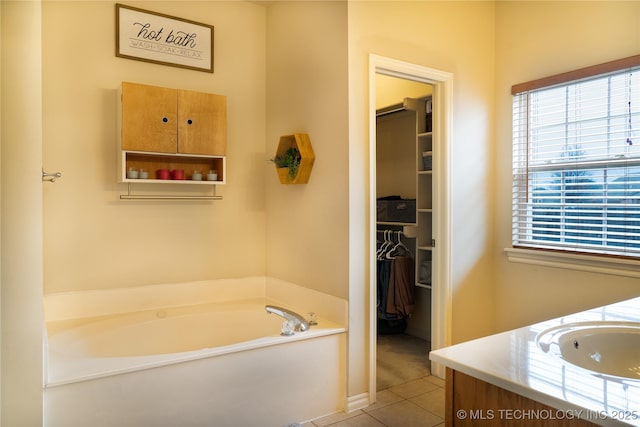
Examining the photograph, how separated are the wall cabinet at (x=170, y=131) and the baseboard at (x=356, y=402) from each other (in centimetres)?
166

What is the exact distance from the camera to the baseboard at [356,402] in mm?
2672

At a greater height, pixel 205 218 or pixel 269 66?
pixel 269 66

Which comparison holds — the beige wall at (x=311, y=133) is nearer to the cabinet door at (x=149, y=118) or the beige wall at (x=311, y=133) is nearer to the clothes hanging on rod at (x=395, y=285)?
the cabinet door at (x=149, y=118)

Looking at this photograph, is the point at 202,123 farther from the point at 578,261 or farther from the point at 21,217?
the point at 578,261

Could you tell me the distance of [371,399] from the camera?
109 inches

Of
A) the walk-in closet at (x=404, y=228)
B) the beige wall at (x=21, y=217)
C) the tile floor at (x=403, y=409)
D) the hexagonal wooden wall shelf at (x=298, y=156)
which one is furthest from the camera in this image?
the walk-in closet at (x=404, y=228)

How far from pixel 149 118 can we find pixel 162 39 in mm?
662

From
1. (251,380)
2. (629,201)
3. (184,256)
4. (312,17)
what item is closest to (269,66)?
(312,17)

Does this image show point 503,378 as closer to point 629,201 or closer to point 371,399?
point 371,399

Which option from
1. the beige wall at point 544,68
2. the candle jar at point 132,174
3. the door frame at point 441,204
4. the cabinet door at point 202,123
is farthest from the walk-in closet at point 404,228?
the candle jar at point 132,174

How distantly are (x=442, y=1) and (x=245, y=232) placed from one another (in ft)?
7.14

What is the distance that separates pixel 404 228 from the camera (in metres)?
3.75

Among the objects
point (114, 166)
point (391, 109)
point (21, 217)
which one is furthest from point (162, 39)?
point (391, 109)

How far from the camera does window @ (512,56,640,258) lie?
2.64 m
